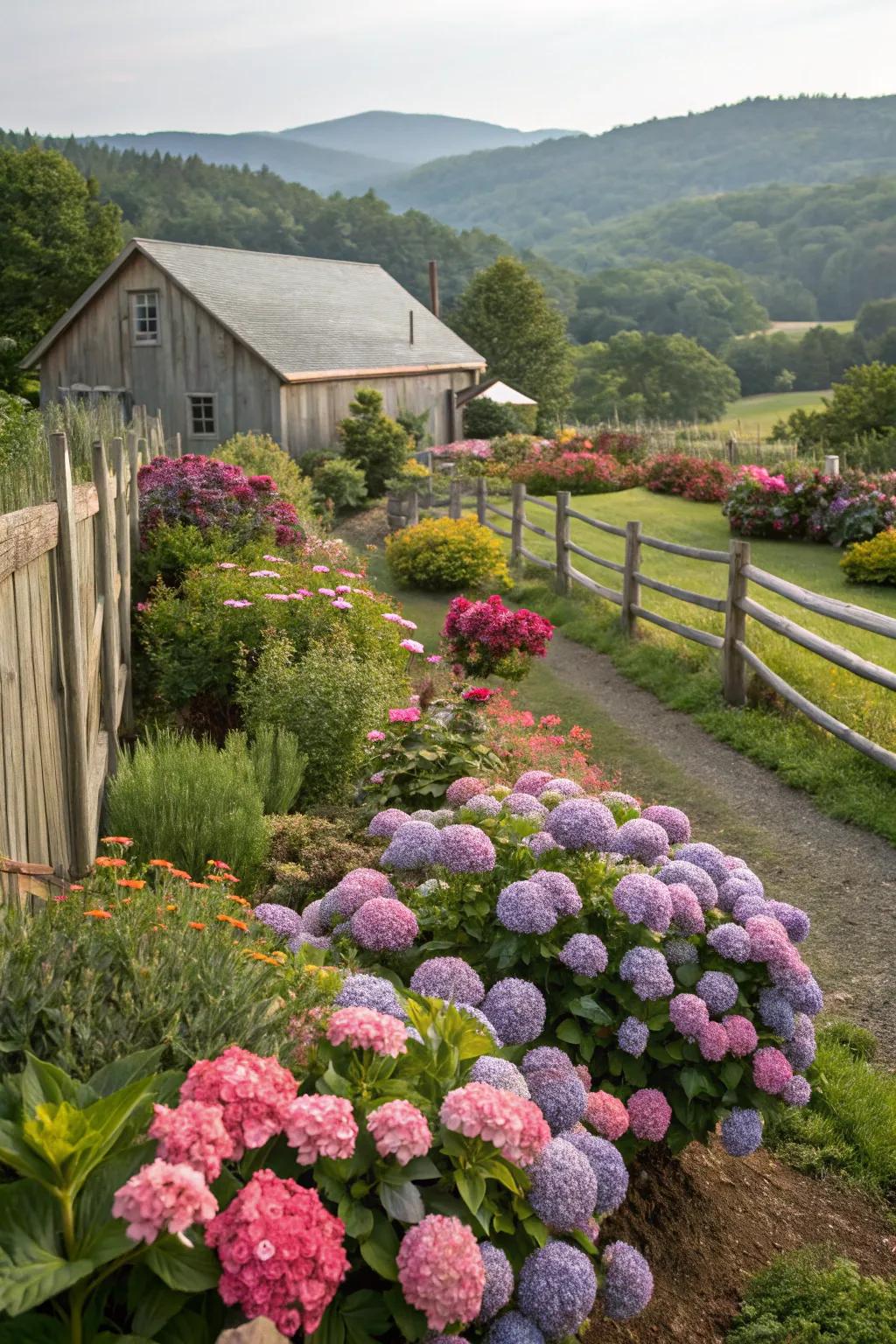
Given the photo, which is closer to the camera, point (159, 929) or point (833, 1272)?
point (159, 929)

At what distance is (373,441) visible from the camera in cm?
2588

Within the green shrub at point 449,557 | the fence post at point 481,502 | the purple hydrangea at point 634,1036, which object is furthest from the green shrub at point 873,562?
Answer: the purple hydrangea at point 634,1036

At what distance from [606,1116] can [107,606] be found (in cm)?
478

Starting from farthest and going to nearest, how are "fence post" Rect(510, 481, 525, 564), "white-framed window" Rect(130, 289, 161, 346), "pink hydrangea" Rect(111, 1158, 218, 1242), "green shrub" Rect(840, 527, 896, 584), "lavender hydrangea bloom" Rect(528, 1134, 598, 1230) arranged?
"white-framed window" Rect(130, 289, 161, 346) → "fence post" Rect(510, 481, 525, 564) → "green shrub" Rect(840, 527, 896, 584) → "lavender hydrangea bloom" Rect(528, 1134, 598, 1230) → "pink hydrangea" Rect(111, 1158, 218, 1242)

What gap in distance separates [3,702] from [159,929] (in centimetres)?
131

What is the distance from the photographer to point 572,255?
154 m

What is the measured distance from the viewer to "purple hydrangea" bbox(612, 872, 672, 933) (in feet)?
12.0

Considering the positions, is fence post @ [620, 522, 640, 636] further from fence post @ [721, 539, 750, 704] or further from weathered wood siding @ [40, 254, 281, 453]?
weathered wood siding @ [40, 254, 281, 453]

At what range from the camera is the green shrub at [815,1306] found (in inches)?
125

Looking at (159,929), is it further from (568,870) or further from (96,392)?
(96,392)

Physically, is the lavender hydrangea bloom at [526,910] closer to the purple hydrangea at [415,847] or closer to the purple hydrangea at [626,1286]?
the purple hydrangea at [415,847]

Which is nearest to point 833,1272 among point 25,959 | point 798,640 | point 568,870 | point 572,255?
point 568,870

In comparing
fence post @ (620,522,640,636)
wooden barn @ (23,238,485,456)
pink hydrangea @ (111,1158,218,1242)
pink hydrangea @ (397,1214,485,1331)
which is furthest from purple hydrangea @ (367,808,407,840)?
wooden barn @ (23,238,485,456)

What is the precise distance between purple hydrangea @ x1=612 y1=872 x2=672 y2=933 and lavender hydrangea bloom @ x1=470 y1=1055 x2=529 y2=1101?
826 millimetres
